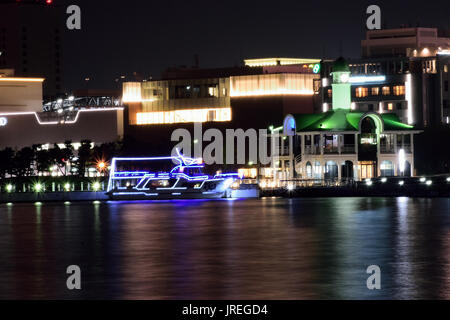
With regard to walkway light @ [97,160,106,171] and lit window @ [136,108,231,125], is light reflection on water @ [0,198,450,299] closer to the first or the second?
walkway light @ [97,160,106,171]

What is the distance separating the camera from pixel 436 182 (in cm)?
10681

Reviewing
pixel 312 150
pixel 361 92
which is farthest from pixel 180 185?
pixel 361 92

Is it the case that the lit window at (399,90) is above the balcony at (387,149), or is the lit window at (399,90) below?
above

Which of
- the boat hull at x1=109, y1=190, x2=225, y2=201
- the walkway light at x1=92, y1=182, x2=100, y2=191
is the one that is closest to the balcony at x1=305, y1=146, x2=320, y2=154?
the boat hull at x1=109, y1=190, x2=225, y2=201

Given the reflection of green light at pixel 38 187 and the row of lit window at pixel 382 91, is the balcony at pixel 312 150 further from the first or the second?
the reflection of green light at pixel 38 187

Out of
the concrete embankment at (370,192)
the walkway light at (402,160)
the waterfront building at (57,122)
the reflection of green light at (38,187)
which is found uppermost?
the waterfront building at (57,122)

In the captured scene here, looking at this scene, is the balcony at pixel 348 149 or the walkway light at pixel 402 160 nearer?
the walkway light at pixel 402 160

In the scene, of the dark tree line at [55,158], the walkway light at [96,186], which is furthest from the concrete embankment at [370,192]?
the dark tree line at [55,158]

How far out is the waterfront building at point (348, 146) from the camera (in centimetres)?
11500

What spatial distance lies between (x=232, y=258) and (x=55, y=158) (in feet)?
382

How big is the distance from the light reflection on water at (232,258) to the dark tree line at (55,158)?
86.3 meters

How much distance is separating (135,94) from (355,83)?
38497mm

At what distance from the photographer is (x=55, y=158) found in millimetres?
151500

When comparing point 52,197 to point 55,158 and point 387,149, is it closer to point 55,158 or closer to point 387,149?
point 55,158
